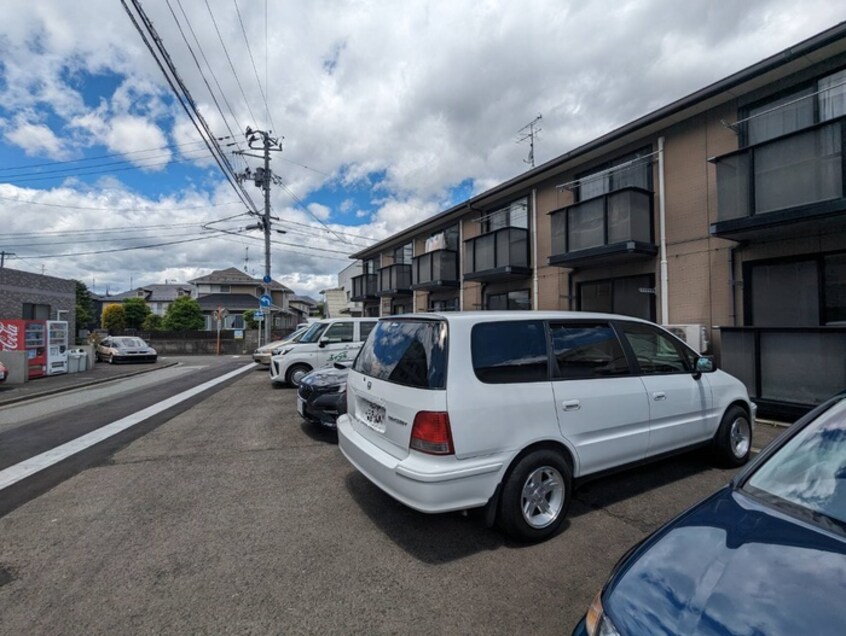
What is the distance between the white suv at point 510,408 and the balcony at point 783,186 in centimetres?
410

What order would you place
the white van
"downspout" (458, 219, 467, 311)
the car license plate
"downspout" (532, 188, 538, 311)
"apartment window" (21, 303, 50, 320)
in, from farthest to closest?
"apartment window" (21, 303, 50, 320) < "downspout" (458, 219, 467, 311) < "downspout" (532, 188, 538, 311) < the white van < the car license plate

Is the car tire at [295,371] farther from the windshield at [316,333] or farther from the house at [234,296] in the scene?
the house at [234,296]

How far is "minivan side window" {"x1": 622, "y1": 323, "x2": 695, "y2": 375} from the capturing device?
12.5 ft

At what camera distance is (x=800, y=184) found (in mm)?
6133

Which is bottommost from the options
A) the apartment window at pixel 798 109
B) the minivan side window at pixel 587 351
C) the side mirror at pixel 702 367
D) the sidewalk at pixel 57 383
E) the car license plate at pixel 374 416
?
the sidewalk at pixel 57 383

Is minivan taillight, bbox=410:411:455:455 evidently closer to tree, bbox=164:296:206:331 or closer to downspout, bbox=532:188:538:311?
downspout, bbox=532:188:538:311

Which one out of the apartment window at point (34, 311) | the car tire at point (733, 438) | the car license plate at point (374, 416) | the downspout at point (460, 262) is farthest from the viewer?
the apartment window at point (34, 311)

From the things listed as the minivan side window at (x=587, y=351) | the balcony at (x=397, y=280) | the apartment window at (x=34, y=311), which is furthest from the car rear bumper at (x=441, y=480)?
the apartment window at (x=34, y=311)

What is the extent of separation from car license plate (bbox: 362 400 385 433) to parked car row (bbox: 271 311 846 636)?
17 millimetres

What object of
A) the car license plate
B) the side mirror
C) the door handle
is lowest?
the car license plate

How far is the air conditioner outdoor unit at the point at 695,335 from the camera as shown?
7.73 m

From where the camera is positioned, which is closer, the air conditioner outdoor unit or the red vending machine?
the air conditioner outdoor unit

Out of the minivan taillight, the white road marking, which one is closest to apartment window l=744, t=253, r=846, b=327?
the minivan taillight

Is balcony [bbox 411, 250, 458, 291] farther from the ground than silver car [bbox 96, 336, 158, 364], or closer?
farther from the ground
